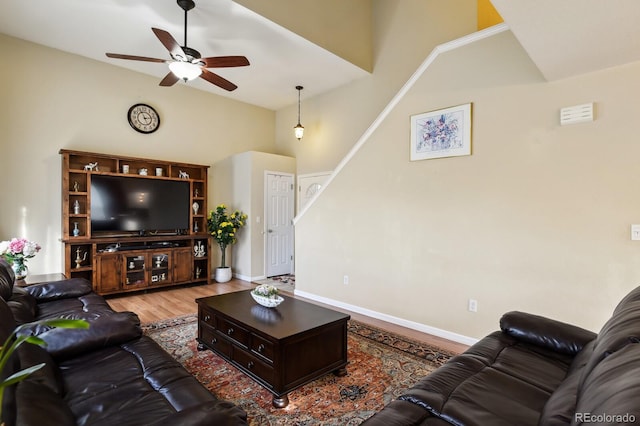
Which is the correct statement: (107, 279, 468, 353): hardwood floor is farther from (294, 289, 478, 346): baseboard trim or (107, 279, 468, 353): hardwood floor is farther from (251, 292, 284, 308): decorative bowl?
(251, 292, 284, 308): decorative bowl

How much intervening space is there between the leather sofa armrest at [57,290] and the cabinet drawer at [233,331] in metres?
1.55

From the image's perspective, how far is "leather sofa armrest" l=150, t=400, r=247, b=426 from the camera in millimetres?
1073

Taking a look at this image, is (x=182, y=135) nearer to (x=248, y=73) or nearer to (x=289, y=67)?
(x=248, y=73)

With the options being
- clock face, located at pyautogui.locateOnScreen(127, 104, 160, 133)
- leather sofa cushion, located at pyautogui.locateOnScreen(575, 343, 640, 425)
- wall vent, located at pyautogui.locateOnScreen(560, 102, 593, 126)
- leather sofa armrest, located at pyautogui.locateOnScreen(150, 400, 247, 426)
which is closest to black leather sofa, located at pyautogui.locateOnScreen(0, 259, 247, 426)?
leather sofa armrest, located at pyautogui.locateOnScreen(150, 400, 247, 426)

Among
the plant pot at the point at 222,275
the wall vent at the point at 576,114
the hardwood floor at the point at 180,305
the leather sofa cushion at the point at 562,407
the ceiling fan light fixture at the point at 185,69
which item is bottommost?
the hardwood floor at the point at 180,305

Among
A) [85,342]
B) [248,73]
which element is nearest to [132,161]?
[248,73]

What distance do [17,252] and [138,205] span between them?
2004mm

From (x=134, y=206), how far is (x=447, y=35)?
5564mm

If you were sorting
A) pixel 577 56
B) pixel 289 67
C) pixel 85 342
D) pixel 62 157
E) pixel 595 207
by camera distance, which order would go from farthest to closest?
pixel 289 67
pixel 62 157
pixel 595 207
pixel 577 56
pixel 85 342

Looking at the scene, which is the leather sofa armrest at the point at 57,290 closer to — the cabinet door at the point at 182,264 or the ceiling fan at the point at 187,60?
the cabinet door at the point at 182,264

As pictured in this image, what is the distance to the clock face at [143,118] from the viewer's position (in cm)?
532

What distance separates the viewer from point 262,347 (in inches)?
89.9

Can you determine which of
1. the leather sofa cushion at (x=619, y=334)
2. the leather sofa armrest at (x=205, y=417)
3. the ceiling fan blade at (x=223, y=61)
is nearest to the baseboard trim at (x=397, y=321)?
the leather sofa cushion at (x=619, y=334)

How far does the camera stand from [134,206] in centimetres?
516
